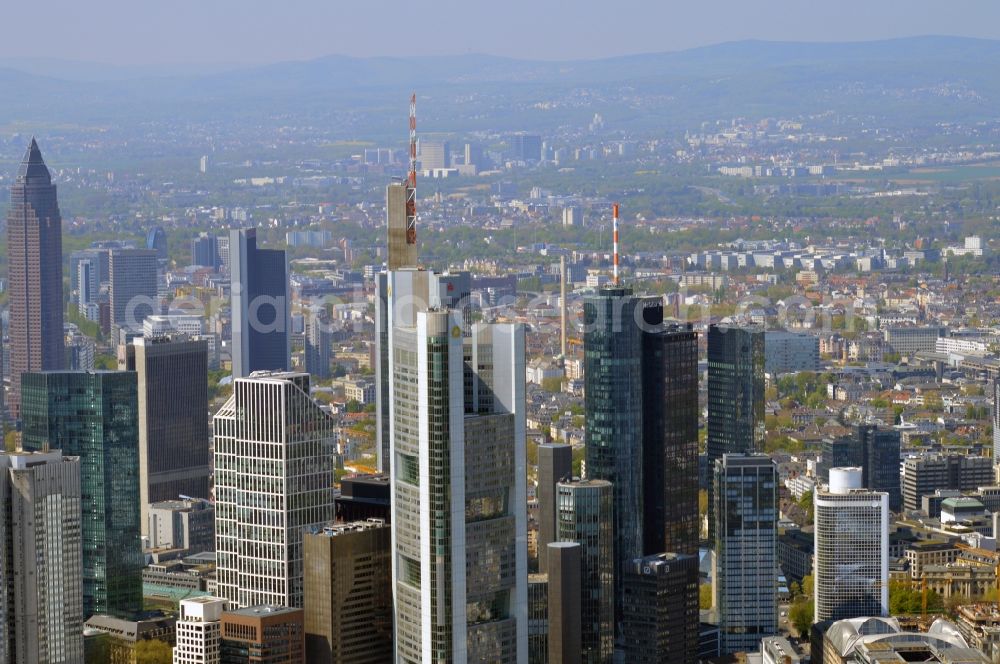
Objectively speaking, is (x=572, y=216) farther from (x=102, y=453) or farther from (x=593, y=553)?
(x=593, y=553)

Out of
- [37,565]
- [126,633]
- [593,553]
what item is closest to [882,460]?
[593,553]

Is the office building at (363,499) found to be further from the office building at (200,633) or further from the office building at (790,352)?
the office building at (790,352)

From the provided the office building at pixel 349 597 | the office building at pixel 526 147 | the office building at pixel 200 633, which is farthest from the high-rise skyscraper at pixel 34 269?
the office building at pixel 349 597

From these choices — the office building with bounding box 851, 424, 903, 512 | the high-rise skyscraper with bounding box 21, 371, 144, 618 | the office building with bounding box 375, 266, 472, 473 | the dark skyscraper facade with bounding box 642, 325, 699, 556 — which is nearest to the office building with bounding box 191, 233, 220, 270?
the office building with bounding box 851, 424, 903, 512

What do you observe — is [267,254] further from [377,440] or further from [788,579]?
[788,579]

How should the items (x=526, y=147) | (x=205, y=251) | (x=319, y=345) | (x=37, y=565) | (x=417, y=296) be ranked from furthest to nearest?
(x=526, y=147), (x=205, y=251), (x=319, y=345), (x=417, y=296), (x=37, y=565)

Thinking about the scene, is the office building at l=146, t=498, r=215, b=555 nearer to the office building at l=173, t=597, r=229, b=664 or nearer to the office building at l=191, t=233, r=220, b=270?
the office building at l=173, t=597, r=229, b=664

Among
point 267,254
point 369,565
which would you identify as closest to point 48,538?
point 369,565
